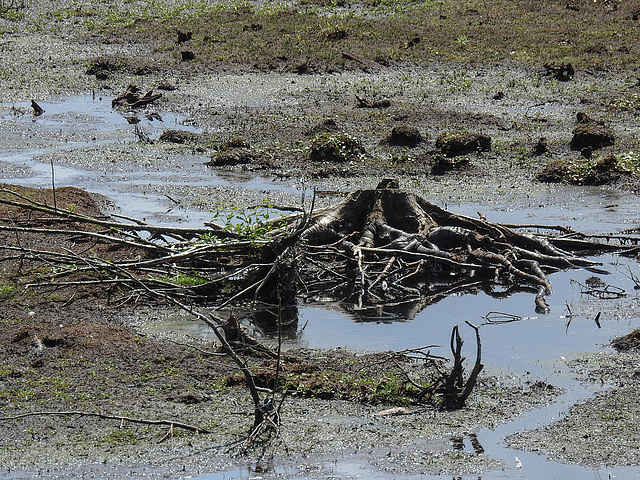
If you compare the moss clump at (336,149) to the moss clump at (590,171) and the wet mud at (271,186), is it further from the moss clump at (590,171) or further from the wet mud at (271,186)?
the moss clump at (590,171)

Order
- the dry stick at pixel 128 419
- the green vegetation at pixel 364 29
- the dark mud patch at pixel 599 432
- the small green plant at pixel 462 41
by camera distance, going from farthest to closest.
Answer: the small green plant at pixel 462 41, the green vegetation at pixel 364 29, the dry stick at pixel 128 419, the dark mud patch at pixel 599 432

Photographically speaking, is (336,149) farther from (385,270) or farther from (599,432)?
(599,432)

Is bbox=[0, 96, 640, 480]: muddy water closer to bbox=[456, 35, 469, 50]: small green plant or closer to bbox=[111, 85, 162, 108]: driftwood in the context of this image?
bbox=[111, 85, 162, 108]: driftwood

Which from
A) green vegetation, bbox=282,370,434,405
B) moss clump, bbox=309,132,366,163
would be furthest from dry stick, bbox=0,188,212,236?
moss clump, bbox=309,132,366,163

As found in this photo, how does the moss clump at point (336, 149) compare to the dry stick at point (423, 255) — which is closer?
the dry stick at point (423, 255)

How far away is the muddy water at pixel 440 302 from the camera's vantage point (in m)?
7.57

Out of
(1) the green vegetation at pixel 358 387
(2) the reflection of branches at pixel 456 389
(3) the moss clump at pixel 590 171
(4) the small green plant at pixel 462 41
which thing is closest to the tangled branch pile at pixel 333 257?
(1) the green vegetation at pixel 358 387

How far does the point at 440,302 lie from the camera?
10.7 meters

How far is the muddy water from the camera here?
24.8ft

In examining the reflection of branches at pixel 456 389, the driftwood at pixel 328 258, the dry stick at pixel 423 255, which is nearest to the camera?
the reflection of branches at pixel 456 389

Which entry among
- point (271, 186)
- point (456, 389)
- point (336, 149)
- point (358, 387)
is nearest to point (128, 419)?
point (358, 387)

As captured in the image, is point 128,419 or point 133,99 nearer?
point 128,419

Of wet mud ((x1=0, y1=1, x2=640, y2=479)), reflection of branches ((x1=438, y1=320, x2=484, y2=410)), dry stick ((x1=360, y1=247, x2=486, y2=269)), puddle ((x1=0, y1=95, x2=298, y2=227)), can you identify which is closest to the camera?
wet mud ((x1=0, y1=1, x2=640, y2=479))

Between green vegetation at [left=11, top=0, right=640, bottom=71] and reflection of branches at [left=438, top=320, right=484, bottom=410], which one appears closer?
reflection of branches at [left=438, top=320, right=484, bottom=410]
